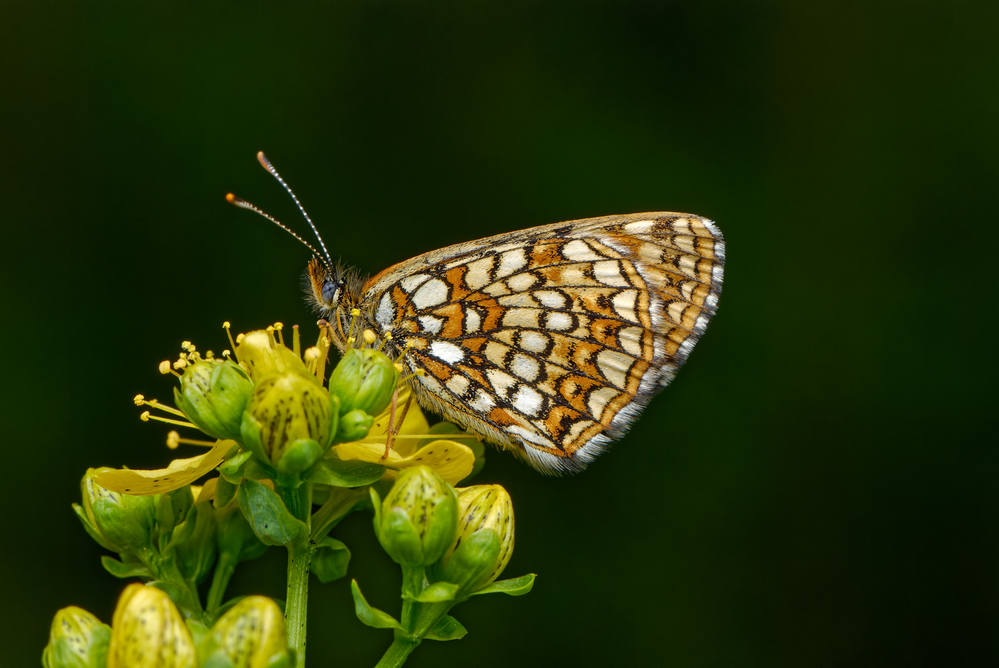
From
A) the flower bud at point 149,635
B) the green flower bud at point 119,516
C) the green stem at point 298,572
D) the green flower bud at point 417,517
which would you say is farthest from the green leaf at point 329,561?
the flower bud at point 149,635

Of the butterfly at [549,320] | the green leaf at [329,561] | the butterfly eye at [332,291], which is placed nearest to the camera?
the green leaf at [329,561]

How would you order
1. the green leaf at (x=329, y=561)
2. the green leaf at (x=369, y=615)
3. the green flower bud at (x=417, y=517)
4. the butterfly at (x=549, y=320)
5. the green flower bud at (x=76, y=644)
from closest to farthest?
the green flower bud at (x=76, y=644) < the green leaf at (x=369, y=615) < the green flower bud at (x=417, y=517) < the green leaf at (x=329, y=561) < the butterfly at (x=549, y=320)

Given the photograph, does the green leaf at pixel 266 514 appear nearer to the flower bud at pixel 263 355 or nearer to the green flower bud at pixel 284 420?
the green flower bud at pixel 284 420

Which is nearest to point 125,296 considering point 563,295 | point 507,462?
point 507,462

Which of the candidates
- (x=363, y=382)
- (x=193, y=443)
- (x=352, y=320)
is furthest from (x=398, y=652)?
(x=352, y=320)

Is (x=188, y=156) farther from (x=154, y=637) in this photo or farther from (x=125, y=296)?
(x=154, y=637)

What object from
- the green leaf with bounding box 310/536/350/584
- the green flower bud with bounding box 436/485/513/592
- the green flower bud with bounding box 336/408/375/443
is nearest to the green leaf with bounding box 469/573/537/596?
the green flower bud with bounding box 436/485/513/592
